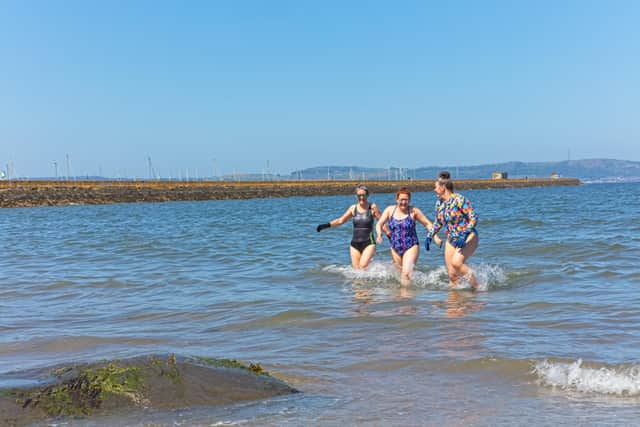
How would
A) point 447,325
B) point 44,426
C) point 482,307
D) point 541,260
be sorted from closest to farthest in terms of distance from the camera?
1. point 44,426
2. point 447,325
3. point 482,307
4. point 541,260

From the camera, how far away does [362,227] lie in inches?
452

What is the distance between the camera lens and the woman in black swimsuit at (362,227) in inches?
A: 449

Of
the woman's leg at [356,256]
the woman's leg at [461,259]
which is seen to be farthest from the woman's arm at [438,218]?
the woman's leg at [356,256]

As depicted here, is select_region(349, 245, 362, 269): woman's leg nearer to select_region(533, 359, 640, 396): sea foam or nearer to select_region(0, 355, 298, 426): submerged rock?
select_region(533, 359, 640, 396): sea foam

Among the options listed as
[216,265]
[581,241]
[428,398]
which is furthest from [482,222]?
[428,398]

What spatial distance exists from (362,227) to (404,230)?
3.62 feet

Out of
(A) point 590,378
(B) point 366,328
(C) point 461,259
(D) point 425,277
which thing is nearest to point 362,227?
(D) point 425,277

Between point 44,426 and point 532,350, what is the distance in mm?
4286

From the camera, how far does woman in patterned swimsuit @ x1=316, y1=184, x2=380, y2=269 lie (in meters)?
11.4

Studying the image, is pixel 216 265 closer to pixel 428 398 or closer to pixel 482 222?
pixel 428 398

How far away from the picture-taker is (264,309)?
8.79 meters

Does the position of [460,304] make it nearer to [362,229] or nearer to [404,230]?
[404,230]

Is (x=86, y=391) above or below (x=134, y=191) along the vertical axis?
below

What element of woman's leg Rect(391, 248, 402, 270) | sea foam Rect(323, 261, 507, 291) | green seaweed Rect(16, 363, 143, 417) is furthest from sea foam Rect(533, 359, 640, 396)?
woman's leg Rect(391, 248, 402, 270)
